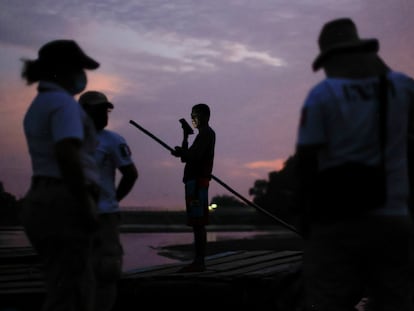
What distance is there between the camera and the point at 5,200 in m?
75.6

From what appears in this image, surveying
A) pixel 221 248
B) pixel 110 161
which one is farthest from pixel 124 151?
pixel 221 248

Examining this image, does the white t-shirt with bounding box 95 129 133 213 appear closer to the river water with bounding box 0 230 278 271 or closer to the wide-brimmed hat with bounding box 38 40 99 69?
the wide-brimmed hat with bounding box 38 40 99 69

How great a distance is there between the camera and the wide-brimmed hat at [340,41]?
9.57ft

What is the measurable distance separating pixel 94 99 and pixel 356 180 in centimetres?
278

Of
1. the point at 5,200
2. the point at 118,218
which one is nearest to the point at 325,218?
the point at 118,218

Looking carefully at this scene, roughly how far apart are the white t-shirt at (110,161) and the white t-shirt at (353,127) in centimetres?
214

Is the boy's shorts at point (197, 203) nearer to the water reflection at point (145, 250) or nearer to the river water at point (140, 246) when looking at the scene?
the river water at point (140, 246)

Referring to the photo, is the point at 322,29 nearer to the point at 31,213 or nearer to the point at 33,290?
the point at 31,213

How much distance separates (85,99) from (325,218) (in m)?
2.75

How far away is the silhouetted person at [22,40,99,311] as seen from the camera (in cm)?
304

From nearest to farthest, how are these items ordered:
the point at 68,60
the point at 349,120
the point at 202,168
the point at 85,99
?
the point at 349,120 < the point at 68,60 < the point at 85,99 < the point at 202,168

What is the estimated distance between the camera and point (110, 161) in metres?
4.73

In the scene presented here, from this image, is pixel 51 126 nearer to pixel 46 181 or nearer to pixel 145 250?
pixel 46 181

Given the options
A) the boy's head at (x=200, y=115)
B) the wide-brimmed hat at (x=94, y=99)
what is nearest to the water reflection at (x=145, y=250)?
the boy's head at (x=200, y=115)
